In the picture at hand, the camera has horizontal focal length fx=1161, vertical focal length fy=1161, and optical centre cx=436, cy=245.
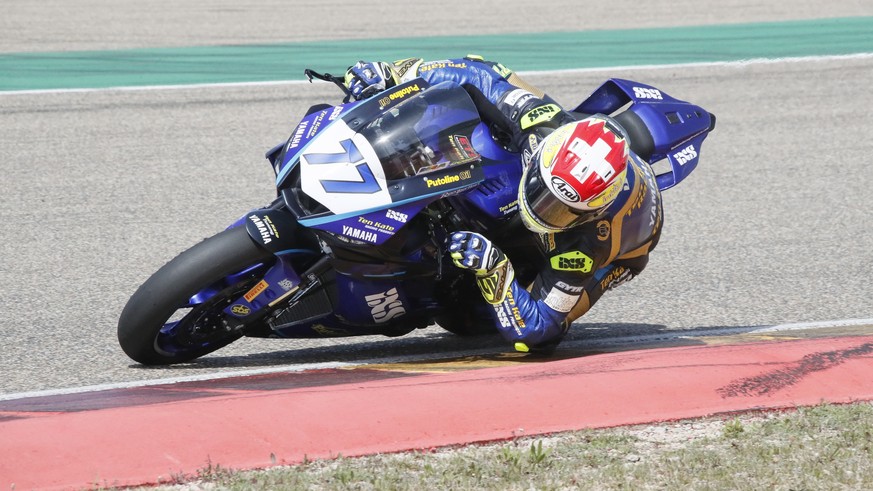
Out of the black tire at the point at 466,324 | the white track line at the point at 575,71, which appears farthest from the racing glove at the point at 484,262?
the white track line at the point at 575,71

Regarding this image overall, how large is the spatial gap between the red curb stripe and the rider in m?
0.32

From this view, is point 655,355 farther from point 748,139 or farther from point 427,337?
point 748,139

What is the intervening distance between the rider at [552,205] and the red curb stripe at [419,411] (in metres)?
0.32

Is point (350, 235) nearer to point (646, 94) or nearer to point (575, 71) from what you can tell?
point (646, 94)

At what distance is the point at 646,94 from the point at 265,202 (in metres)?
3.08

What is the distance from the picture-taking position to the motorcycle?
4.64 metres

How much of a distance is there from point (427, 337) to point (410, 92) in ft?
4.67

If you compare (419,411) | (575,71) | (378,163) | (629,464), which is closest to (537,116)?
(378,163)

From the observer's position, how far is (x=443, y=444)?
3.96m

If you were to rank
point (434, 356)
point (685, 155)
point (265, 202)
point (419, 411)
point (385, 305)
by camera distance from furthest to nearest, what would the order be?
point (265, 202) → point (685, 155) → point (434, 356) → point (385, 305) → point (419, 411)

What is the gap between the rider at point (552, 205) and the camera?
15.6 ft

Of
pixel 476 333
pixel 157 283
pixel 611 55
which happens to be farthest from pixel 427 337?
pixel 611 55

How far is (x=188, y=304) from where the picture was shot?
4.77m

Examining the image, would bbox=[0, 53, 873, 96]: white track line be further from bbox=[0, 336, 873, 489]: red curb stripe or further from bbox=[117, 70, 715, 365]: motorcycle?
bbox=[0, 336, 873, 489]: red curb stripe
